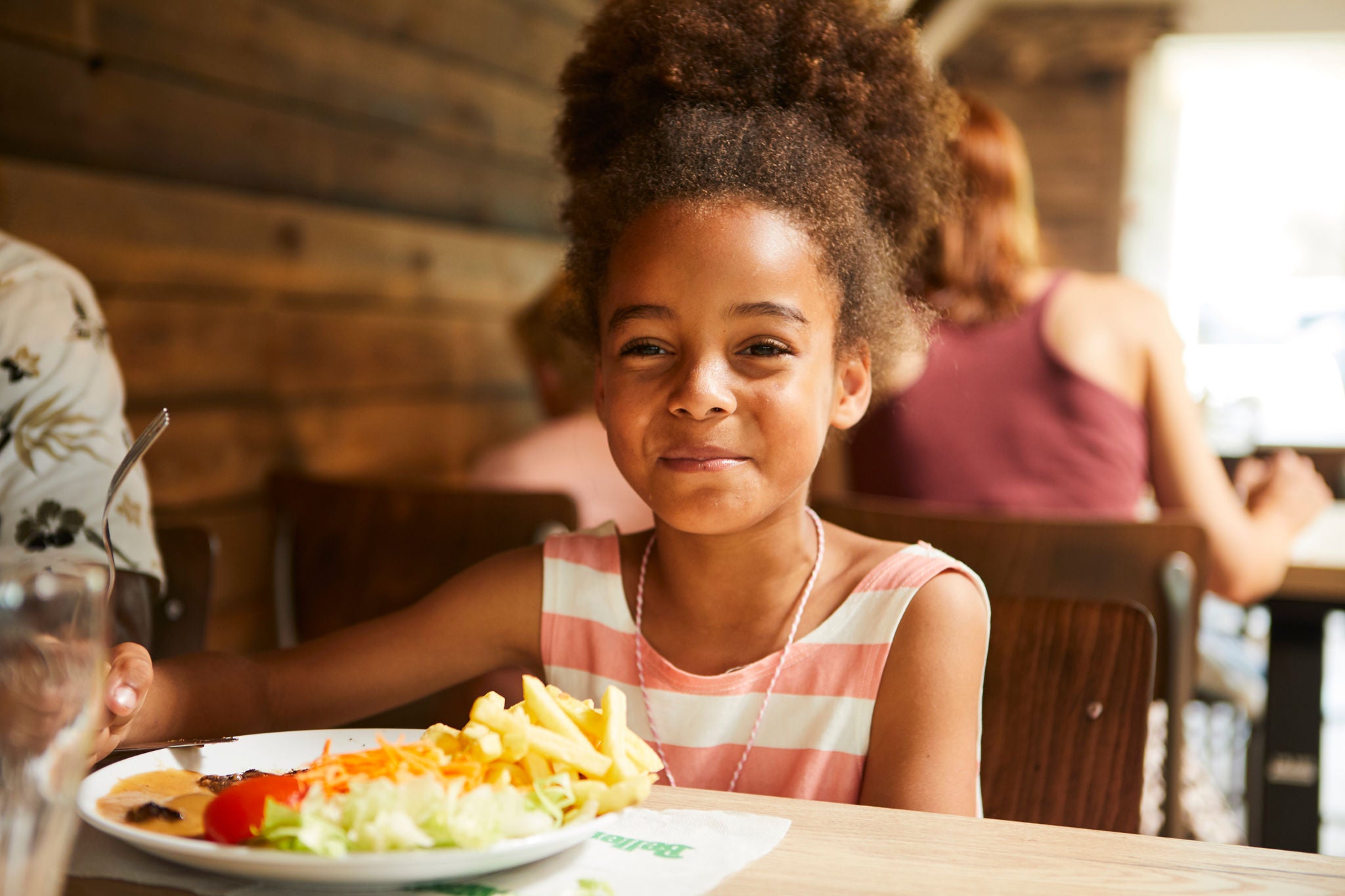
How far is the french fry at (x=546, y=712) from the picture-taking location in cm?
65

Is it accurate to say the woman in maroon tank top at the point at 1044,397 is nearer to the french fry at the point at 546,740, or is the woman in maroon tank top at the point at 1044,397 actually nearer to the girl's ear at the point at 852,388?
the girl's ear at the point at 852,388

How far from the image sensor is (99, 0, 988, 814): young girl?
992 millimetres

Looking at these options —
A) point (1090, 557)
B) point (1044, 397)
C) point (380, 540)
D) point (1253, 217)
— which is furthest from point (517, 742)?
point (1253, 217)

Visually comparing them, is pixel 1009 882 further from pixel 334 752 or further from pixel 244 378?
pixel 244 378

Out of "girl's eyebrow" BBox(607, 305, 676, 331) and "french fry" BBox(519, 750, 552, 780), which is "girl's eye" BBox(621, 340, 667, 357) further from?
"french fry" BBox(519, 750, 552, 780)

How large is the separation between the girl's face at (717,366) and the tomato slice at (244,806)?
461 mm

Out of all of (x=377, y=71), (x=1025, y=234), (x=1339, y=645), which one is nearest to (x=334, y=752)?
(x=1025, y=234)

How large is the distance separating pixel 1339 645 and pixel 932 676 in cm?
475

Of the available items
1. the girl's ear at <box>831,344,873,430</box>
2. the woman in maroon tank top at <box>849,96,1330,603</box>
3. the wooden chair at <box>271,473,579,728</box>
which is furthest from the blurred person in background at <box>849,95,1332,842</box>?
the girl's ear at <box>831,344,873,430</box>

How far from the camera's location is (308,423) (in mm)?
2246

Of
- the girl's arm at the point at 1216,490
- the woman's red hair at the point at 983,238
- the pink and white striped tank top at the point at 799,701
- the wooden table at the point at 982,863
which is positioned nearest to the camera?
the wooden table at the point at 982,863

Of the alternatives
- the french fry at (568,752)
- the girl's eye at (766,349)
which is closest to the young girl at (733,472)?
the girl's eye at (766,349)

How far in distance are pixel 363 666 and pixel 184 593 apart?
34 cm

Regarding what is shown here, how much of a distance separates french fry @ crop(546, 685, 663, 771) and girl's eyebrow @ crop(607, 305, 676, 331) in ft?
1.31
